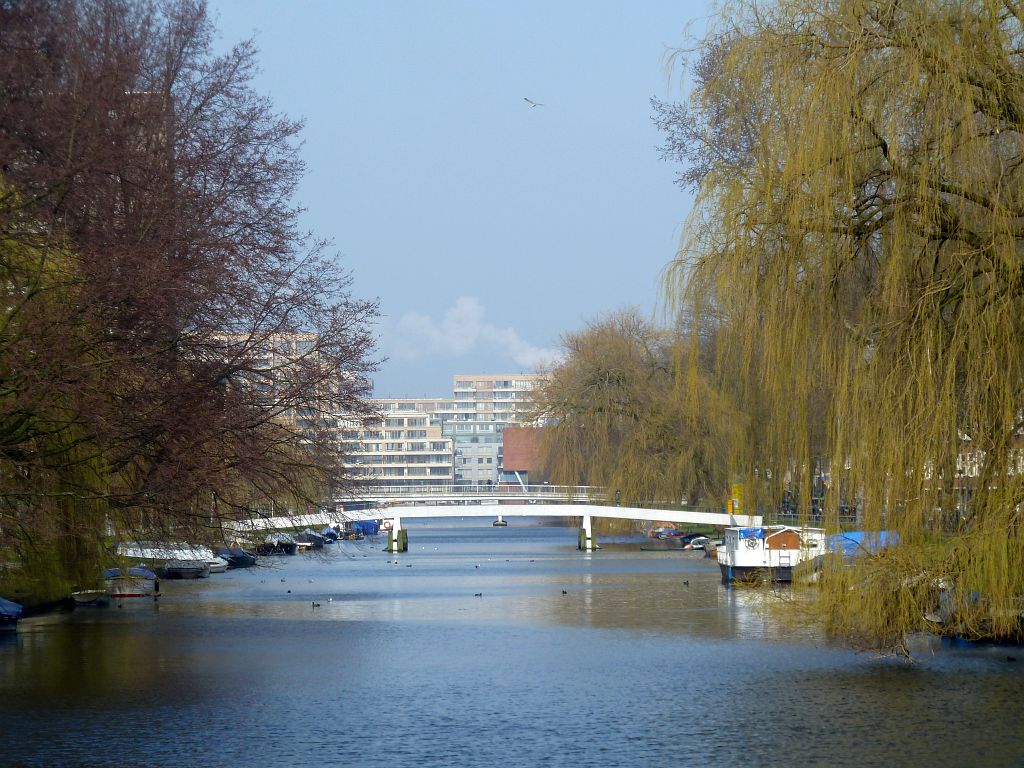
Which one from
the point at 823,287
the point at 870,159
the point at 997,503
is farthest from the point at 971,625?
the point at 870,159

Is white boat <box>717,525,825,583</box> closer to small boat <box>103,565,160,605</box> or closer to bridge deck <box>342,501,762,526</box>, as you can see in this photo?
bridge deck <box>342,501,762,526</box>

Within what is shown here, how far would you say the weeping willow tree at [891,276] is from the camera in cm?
1789

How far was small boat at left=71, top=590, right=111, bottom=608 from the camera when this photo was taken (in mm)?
43209

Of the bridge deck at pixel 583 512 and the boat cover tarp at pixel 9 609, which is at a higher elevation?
the bridge deck at pixel 583 512

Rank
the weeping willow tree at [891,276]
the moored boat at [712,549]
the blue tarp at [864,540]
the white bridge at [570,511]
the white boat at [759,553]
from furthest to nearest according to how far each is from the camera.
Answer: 1. the moored boat at [712,549]
2. the white bridge at [570,511]
3. the white boat at [759,553]
4. the blue tarp at [864,540]
5. the weeping willow tree at [891,276]

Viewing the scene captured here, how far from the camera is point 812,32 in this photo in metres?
19.5

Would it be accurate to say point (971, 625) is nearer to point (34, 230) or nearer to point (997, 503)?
point (997, 503)

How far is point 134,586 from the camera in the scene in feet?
171

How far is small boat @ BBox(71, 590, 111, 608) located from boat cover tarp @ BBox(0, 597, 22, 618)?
4.14 m

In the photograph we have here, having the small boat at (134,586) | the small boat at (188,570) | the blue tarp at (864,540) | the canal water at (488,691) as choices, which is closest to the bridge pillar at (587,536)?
the small boat at (188,570)

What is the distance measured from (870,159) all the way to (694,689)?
12.2 meters

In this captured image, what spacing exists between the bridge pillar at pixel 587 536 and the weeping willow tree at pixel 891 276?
70589 millimetres

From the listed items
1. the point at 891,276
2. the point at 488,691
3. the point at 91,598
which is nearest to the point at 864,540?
the point at 891,276

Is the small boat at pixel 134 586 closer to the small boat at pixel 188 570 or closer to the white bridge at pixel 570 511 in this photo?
the small boat at pixel 188 570
